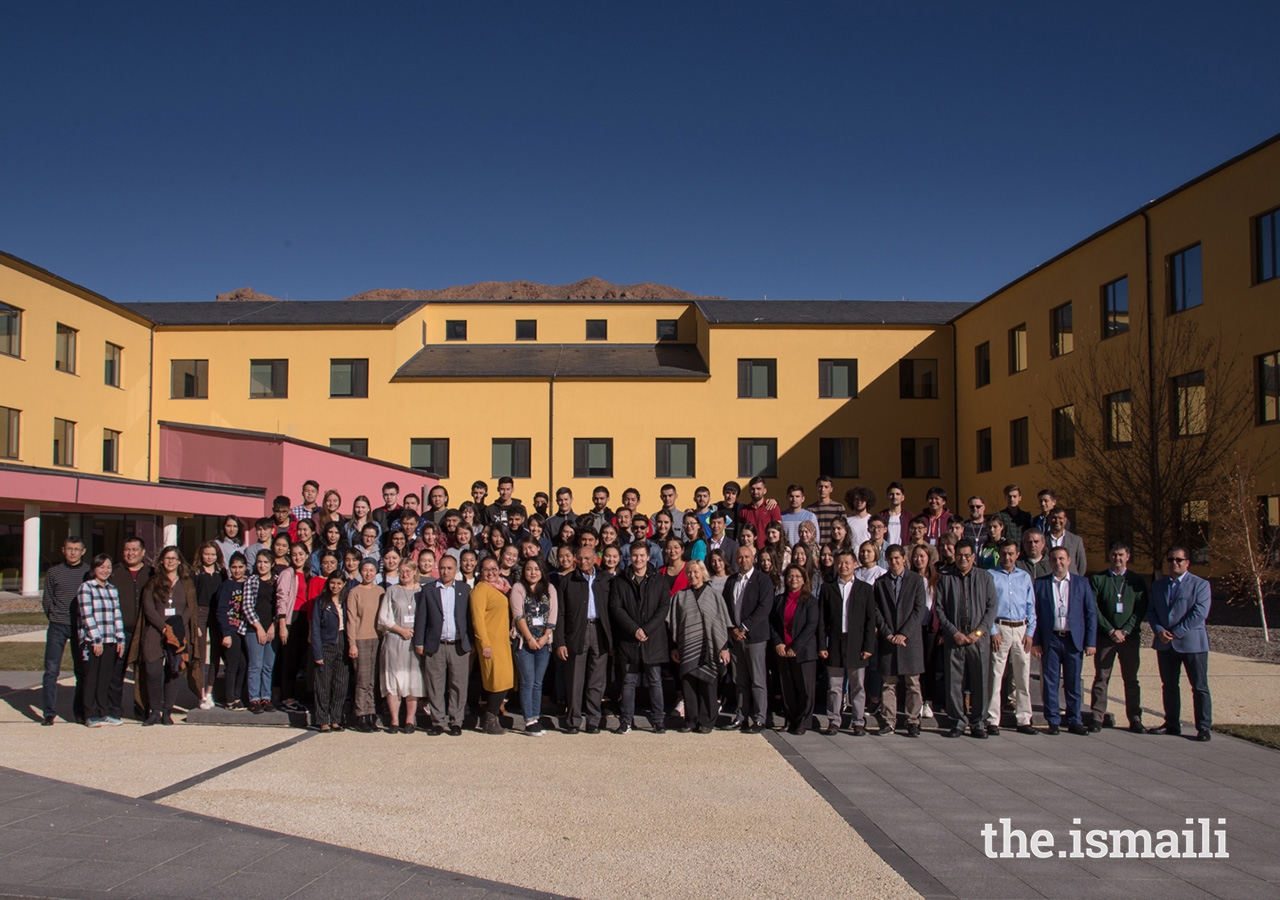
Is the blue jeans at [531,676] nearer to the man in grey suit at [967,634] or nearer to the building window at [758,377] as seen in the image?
the man in grey suit at [967,634]

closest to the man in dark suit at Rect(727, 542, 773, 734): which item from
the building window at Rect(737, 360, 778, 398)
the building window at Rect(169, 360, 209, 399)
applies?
the building window at Rect(737, 360, 778, 398)

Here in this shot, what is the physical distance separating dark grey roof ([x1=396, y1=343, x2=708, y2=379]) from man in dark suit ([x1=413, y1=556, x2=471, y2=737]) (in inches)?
1025

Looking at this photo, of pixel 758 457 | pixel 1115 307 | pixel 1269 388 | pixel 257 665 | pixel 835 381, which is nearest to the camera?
pixel 257 665

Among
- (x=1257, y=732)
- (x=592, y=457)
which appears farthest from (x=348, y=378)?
(x=1257, y=732)

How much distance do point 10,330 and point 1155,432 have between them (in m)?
30.5

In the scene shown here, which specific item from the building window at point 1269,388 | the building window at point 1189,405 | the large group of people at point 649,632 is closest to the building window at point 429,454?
the building window at point 1189,405

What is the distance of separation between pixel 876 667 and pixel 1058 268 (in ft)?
71.5

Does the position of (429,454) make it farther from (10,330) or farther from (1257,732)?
(1257,732)

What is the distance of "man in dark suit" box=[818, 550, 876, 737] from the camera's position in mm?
9039

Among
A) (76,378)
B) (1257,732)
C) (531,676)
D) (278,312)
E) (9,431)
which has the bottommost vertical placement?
(1257,732)

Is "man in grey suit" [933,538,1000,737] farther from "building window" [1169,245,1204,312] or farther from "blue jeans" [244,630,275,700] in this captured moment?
"building window" [1169,245,1204,312]

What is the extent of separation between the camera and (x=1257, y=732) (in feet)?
29.1

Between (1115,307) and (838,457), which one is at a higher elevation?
(1115,307)

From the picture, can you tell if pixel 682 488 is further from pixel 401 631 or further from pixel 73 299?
pixel 401 631
